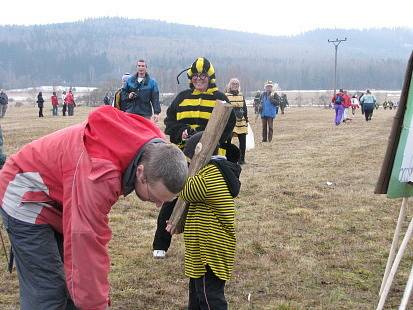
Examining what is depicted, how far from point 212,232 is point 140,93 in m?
6.34

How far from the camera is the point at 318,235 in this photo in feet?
22.0

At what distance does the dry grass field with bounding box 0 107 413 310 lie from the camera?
4.84 meters

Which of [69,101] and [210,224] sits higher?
[210,224]

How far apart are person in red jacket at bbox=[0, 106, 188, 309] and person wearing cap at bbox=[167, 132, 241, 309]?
47.7 inches

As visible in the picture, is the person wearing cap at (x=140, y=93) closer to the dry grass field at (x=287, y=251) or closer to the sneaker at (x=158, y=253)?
the dry grass field at (x=287, y=251)

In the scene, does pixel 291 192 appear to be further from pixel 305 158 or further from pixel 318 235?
pixel 305 158

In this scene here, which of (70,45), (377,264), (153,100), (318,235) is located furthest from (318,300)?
(70,45)

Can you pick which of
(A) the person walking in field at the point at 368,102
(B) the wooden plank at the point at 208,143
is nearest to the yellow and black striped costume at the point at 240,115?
(B) the wooden plank at the point at 208,143

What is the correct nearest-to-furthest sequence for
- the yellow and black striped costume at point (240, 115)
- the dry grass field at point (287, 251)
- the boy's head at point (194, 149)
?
1. the boy's head at point (194, 149)
2. the dry grass field at point (287, 251)
3. the yellow and black striped costume at point (240, 115)

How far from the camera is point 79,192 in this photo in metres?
2.43

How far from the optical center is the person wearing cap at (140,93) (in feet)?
32.4

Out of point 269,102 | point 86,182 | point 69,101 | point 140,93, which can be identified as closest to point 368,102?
point 269,102

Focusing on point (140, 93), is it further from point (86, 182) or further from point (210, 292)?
point (86, 182)

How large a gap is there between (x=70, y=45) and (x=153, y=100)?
194m
